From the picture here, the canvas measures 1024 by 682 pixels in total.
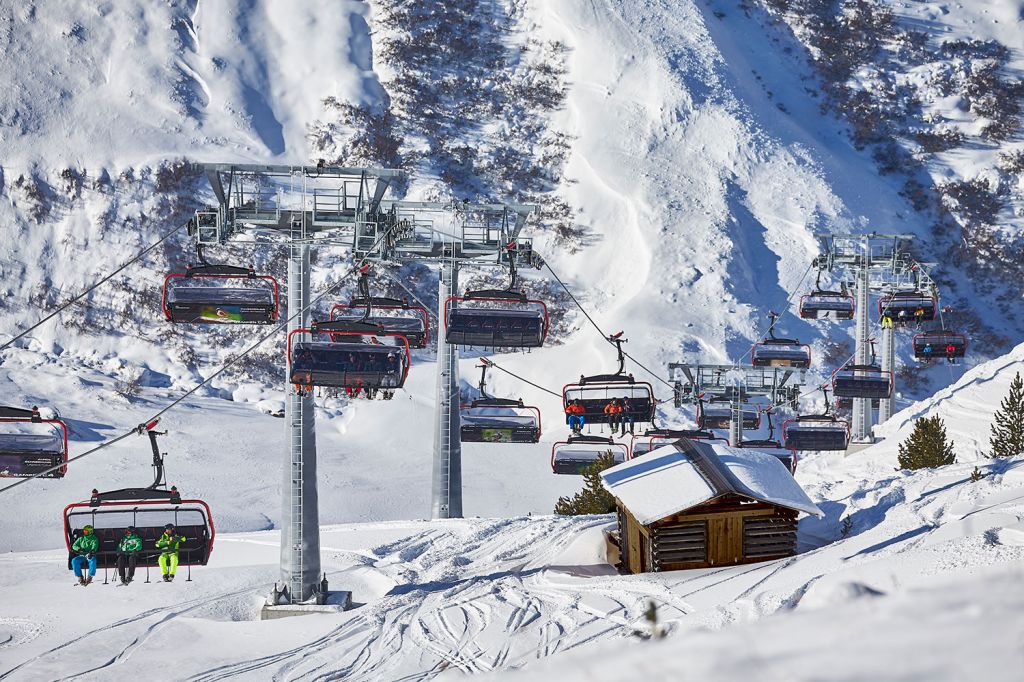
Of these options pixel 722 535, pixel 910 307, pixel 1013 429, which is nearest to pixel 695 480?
pixel 722 535

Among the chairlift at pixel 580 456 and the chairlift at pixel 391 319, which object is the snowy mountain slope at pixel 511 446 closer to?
the chairlift at pixel 580 456

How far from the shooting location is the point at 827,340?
50469 millimetres

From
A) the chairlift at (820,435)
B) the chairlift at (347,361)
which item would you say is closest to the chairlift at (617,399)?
the chairlift at (347,361)

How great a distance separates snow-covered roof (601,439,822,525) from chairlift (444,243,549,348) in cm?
287

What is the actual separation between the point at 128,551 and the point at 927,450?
18.1 meters

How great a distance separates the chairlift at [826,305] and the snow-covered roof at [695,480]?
14099 mm

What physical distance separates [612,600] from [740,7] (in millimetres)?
66617

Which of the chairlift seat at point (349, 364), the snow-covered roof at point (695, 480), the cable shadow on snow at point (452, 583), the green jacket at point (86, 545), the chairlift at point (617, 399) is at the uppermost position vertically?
the chairlift seat at point (349, 364)

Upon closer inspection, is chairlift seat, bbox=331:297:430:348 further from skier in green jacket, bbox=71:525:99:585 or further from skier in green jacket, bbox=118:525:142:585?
skier in green jacket, bbox=71:525:99:585

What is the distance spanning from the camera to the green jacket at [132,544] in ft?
49.1

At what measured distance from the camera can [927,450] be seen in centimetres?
2455

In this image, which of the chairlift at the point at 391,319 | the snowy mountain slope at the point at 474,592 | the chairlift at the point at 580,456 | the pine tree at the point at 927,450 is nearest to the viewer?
the snowy mountain slope at the point at 474,592

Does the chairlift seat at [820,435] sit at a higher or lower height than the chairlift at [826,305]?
lower

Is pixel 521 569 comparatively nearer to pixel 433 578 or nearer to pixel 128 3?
pixel 433 578
